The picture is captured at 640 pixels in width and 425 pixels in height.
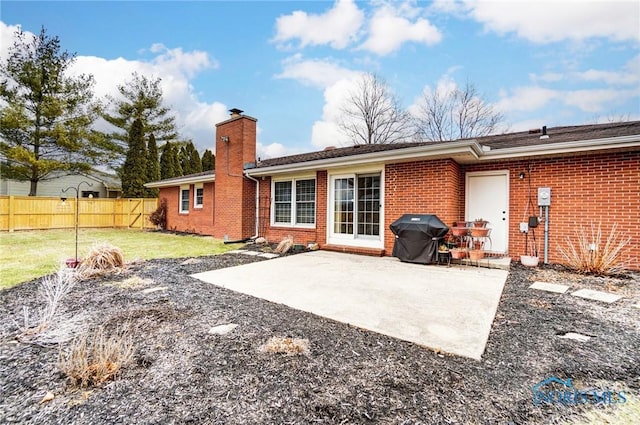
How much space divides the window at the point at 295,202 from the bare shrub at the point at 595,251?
6.44 metres

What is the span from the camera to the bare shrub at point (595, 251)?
5434 mm

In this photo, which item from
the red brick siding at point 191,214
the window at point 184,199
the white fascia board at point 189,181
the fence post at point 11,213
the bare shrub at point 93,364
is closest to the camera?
the bare shrub at point 93,364

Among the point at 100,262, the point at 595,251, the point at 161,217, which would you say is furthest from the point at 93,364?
the point at 161,217

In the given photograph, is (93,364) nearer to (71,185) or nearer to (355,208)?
(355,208)

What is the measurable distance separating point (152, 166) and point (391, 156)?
19.1m

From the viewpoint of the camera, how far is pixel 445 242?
660 centimetres

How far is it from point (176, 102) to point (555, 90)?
2492 centimetres

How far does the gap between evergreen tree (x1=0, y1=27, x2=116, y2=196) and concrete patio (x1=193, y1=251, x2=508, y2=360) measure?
17.9 metres

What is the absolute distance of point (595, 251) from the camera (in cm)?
567

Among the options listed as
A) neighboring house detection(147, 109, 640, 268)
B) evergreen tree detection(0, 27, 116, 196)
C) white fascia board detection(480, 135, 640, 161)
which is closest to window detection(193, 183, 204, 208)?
neighboring house detection(147, 109, 640, 268)

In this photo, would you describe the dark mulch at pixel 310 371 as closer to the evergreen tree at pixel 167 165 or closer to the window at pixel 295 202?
the window at pixel 295 202

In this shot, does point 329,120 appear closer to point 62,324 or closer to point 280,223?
point 280,223

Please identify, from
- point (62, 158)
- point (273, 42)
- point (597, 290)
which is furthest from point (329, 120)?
point (597, 290)

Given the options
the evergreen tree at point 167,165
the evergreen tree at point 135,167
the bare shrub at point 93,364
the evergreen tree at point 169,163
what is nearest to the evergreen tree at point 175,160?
the evergreen tree at point 169,163
